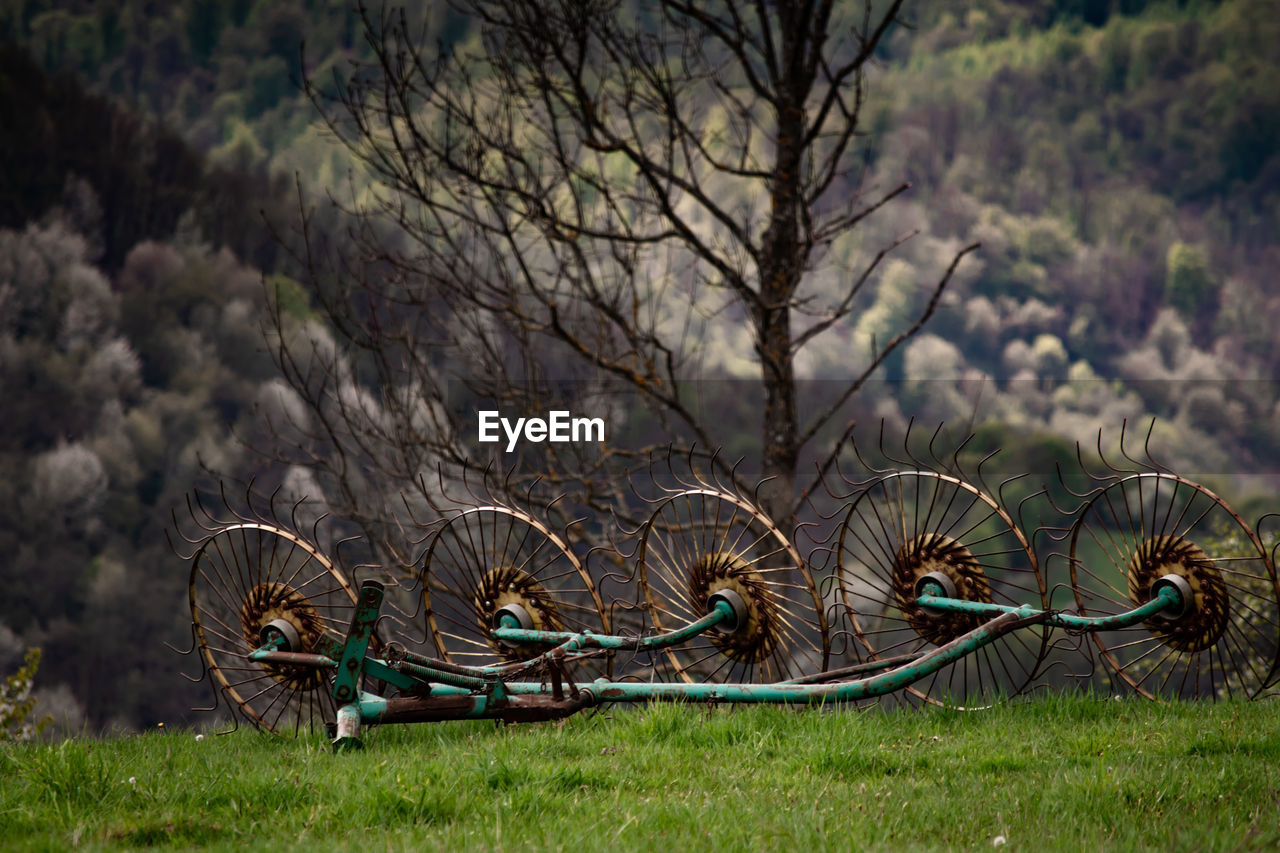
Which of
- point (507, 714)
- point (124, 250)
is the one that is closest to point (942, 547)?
point (507, 714)

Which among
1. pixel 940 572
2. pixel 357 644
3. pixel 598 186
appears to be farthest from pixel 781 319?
pixel 357 644

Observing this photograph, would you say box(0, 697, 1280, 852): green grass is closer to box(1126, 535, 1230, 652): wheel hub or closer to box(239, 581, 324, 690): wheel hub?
box(1126, 535, 1230, 652): wheel hub

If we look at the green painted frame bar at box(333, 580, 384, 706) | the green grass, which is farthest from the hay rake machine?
the green grass

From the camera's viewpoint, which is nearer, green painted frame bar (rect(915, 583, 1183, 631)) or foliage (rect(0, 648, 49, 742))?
green painted frame bar (rect(915, 583, 1183, 631))

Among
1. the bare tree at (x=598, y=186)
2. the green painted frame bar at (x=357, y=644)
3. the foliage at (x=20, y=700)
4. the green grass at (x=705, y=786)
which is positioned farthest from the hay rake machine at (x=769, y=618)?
the foliage at (x=20, y=700)

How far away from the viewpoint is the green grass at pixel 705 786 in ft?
9.27

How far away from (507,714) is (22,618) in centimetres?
1717

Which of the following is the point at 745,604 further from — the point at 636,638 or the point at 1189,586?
the point at 1189,586

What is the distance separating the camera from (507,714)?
4.01m

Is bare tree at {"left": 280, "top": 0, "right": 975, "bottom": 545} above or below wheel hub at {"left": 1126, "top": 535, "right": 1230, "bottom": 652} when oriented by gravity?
above

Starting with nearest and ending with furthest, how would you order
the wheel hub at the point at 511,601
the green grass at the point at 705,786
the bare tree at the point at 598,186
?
the green grass at the point at 705,786
the wheel hub at the point at 511,601
the bare tree at the point at 598,186

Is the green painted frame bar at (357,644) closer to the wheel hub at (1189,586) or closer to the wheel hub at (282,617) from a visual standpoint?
the wheel hub at (282,617)

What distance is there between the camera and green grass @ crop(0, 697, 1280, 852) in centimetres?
283

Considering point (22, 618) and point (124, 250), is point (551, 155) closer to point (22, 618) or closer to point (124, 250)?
point (22, 618)
